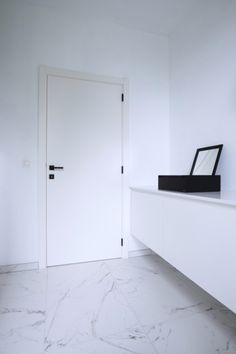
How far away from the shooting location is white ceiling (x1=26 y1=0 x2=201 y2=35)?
2.08 metres

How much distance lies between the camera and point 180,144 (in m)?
2.43

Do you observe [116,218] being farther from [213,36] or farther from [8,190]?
[213,36]

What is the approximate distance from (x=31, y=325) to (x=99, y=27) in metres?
2.74

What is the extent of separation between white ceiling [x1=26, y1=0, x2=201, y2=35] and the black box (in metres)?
1.73

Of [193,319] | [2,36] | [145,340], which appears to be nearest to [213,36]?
[2,36]

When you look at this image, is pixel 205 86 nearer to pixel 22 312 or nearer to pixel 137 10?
pixel 137 10

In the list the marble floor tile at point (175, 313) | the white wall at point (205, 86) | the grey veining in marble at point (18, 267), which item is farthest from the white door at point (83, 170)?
the white wall at point (205, 86)

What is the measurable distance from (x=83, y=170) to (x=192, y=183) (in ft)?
3.82

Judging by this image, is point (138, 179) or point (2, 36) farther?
point (138, 179)

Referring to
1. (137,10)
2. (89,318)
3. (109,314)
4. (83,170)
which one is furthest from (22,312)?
(137,10)

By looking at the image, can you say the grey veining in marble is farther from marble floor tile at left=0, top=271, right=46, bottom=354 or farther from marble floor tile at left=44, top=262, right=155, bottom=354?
marble floor tile at left=44, top=262, right=155, bottom=354

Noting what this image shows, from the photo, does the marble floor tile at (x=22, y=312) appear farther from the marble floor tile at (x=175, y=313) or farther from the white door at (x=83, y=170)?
the marble floor tile at (x=175, y=313)

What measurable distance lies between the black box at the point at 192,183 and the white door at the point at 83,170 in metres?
0.82

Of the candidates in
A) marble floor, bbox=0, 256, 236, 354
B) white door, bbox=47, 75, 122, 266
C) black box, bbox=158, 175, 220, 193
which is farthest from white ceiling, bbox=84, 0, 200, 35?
marble floor, bbox=0, 256, 236, 354
